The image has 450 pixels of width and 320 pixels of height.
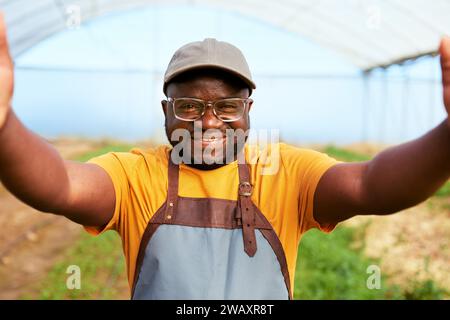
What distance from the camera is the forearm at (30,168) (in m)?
1.12

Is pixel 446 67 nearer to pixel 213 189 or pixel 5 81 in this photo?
pixel 213 189

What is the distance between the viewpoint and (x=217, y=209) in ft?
4.67

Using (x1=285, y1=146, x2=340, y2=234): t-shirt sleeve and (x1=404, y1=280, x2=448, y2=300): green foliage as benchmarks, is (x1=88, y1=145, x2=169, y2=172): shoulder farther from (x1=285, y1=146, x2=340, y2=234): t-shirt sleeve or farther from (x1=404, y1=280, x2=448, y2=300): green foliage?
(x1=404, y1=280, x2=448, y2=300): green foliage

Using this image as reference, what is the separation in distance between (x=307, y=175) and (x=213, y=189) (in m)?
0.26

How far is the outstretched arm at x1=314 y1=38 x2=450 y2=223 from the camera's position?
45.2 inches

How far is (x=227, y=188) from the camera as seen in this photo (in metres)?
1.48

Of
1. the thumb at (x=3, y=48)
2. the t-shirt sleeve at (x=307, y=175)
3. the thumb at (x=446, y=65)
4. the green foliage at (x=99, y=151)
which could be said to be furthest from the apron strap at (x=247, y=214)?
the green foliage at (x=99, y=151)

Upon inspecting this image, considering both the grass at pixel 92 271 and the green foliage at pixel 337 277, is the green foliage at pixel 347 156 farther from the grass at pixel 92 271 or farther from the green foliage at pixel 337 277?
the grass at pixel 92 271

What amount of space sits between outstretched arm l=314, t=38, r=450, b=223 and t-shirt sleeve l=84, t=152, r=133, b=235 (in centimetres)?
52

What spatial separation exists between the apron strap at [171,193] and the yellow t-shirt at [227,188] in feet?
0.06

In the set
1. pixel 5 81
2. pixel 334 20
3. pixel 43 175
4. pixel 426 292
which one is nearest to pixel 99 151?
pixel 334 20
